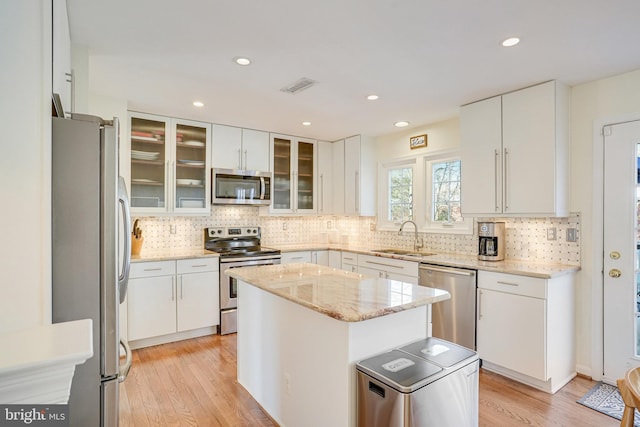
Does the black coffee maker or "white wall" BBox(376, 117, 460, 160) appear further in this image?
"white wall" BBox(376, 117, 460, 160)

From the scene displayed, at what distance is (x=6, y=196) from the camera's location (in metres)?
0.89

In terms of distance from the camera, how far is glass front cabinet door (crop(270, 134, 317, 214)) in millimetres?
4645

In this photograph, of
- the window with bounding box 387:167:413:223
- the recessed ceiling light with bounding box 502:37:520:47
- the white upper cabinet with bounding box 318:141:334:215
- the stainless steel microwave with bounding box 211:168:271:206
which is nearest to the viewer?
the recessed ceiling light with bounding box 502:37:520:47

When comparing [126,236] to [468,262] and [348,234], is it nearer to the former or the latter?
[468,262]

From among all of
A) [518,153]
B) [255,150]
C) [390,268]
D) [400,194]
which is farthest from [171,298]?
[518,153]

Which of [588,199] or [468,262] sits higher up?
[588,199]

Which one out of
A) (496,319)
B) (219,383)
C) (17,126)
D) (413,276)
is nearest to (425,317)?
(496,319)

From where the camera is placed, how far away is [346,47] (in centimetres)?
222

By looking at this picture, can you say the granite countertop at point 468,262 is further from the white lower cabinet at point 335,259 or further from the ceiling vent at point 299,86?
the ceiling vent at point 299,86

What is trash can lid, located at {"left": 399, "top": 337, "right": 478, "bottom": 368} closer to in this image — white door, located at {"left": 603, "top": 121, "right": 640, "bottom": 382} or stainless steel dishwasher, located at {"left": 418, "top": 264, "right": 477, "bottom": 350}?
stainless steel dishwasher, located at {"left": 418, "top": 264, "right": 477, "bottom": 350}

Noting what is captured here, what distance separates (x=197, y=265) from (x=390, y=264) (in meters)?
2.11

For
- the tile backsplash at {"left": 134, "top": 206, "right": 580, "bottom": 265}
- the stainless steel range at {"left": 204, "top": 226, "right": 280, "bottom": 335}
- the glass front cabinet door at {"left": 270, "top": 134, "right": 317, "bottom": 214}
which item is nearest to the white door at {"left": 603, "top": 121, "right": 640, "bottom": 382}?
the tile backsplash at {"left": 134, "top": 206, "right": 580, "bottom": 265}

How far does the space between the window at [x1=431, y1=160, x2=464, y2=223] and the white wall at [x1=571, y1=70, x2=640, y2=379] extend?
118 cm

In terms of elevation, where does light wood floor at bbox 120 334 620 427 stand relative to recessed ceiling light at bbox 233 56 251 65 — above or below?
below
